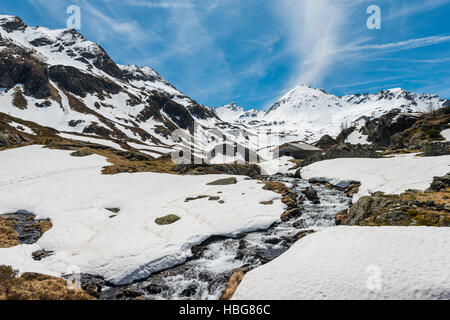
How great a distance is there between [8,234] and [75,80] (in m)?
194

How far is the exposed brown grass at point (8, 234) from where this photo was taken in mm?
19953

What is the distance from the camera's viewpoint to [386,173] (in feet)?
119

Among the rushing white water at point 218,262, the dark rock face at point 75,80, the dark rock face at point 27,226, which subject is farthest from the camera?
the dark rock face at point 75,80

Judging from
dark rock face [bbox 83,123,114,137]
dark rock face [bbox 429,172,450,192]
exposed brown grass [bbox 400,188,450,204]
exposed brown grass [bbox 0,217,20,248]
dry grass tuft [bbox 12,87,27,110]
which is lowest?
exposed brown grass [bbox 0,217,20,248]

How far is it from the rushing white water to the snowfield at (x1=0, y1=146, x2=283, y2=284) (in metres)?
0.90

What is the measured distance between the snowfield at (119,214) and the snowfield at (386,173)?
14.9m

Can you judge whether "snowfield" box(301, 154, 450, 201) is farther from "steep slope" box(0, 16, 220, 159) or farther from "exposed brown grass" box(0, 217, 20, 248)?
"steep slope" box(0, 16, 220, 159)

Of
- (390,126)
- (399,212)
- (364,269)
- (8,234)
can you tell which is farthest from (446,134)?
(8,234)

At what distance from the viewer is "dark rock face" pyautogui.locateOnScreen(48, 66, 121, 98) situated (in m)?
171

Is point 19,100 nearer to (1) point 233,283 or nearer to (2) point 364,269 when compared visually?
(1) point 233,283

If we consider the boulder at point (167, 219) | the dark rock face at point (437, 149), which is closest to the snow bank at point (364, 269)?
the boulder at point (167, 219)

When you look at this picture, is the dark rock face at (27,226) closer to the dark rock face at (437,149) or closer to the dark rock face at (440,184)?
the dark rock face at (440,184)

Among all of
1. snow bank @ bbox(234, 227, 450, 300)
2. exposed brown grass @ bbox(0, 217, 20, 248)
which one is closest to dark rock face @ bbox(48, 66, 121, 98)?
exposed brown grass @ bbox(0, 217, 20, 248)

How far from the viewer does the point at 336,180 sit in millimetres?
40750
